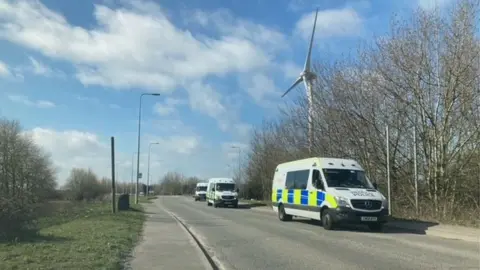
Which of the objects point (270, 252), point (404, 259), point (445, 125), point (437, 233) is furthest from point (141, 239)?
point (445, 125)

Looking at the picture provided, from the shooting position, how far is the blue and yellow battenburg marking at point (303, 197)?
18.7 metres

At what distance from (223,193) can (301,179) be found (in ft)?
72.9

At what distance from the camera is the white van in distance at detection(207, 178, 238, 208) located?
141ft

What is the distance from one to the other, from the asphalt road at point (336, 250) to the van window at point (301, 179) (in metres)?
3.82

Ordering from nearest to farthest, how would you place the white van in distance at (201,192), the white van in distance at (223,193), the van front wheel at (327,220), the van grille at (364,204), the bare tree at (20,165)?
the van grille at (364,204), the van front wheel at (327,220), the white van in distance at (223,193), the bare tree at (20,165), the white van in distance at (201,192)

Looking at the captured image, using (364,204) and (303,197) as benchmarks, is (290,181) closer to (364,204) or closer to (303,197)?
(303,197)

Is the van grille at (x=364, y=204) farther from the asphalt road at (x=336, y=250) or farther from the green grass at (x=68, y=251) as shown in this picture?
the green grass at (x=68, y=251)

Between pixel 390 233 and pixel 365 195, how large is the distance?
163 cm

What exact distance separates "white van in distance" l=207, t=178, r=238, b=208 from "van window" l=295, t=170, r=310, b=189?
843 inches

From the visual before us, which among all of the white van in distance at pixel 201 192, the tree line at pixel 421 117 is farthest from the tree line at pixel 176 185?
the tree line at pixel 421 117

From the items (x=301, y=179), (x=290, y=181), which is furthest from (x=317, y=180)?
(x=290, y=181)

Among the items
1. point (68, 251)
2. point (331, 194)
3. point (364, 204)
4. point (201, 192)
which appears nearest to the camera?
point (68, 251)

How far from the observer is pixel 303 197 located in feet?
68.6

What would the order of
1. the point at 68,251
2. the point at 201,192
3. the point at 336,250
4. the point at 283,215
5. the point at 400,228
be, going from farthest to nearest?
the point at 201,192, the point at 283,215, the point at 400,228, the point at 336,250, the point at 68,251
